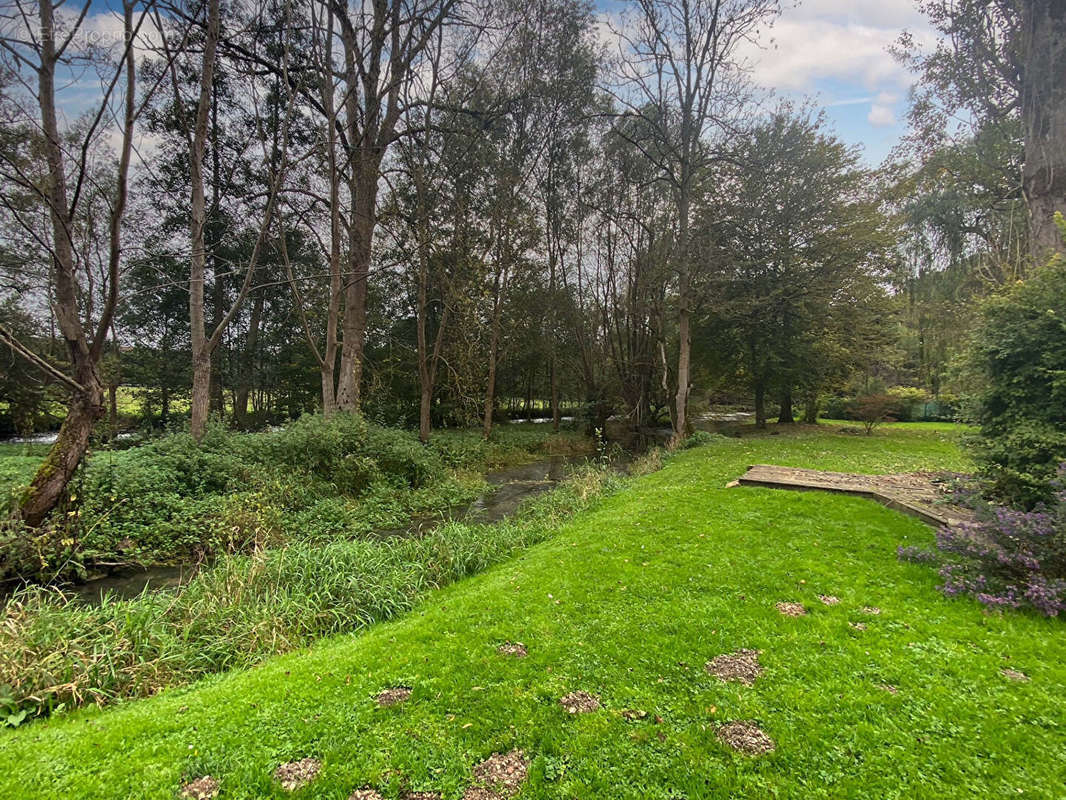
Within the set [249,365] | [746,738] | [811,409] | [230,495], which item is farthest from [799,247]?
[249,365]

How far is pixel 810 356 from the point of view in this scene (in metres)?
16.8

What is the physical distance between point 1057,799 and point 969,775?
0.28 m

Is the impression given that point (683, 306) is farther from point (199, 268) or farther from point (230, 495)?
point (230, 495)

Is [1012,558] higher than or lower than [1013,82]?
lower

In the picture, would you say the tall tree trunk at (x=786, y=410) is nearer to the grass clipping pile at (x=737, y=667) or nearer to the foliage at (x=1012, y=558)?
the foliage at (x=1012, y=558)

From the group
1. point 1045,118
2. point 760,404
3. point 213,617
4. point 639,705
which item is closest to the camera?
point 639,705

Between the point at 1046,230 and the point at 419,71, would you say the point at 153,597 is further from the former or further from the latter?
the point at 419,71

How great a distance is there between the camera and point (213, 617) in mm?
4180

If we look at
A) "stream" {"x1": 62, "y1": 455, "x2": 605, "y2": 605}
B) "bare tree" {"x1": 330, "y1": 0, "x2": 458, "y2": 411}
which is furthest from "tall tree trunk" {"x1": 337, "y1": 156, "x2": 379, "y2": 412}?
"stream" {"x1": 62, "y1": 455, "x2": 605, "y2": 605}

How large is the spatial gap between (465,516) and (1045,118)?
11091 millimetres

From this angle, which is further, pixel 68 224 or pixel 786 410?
pixel 786 410

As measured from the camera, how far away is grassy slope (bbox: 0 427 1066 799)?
84.4 inches

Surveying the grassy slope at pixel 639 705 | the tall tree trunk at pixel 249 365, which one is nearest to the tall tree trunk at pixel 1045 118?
the grassy slope at pixel 639 705

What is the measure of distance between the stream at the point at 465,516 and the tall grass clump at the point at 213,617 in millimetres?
580
